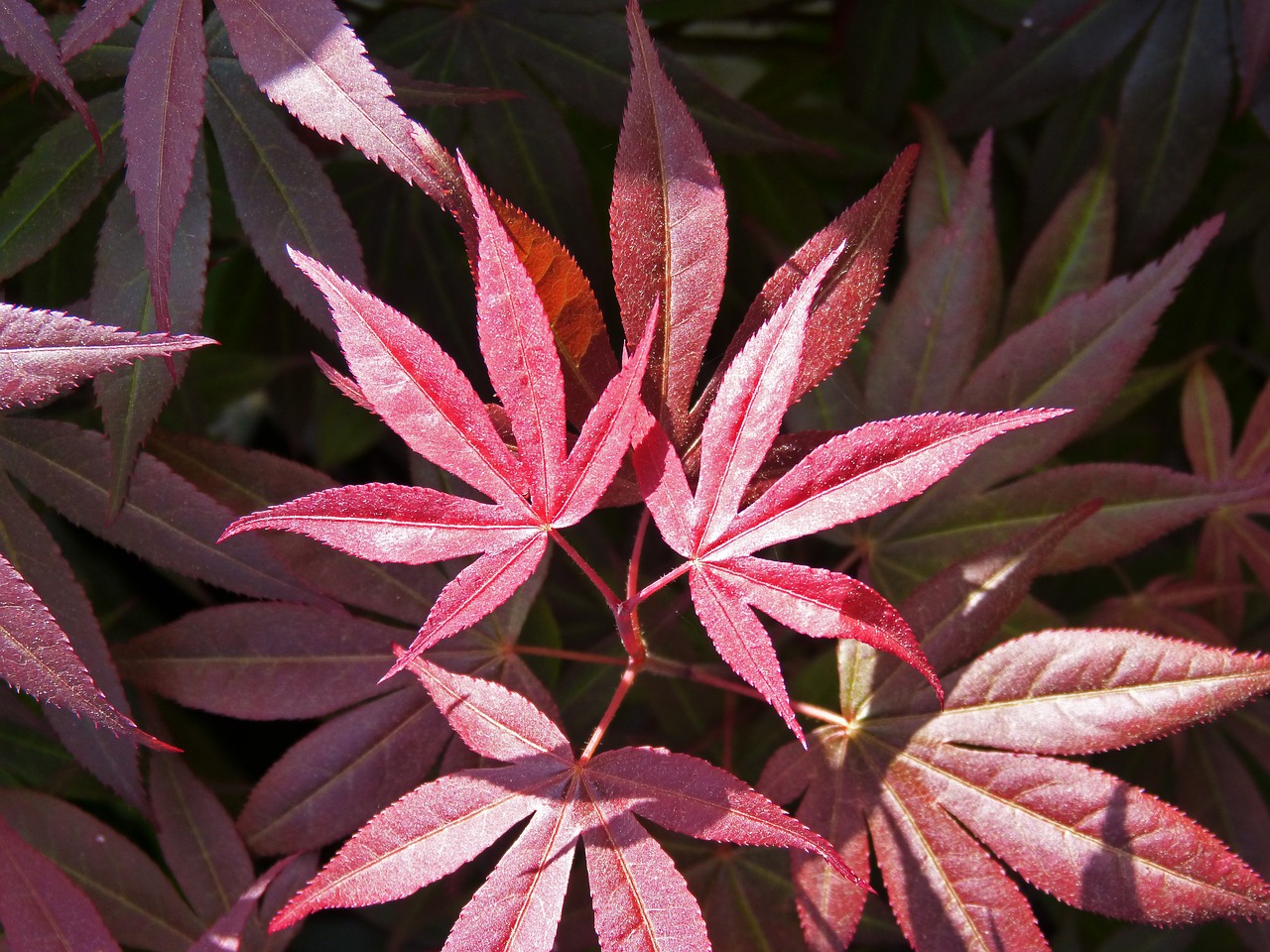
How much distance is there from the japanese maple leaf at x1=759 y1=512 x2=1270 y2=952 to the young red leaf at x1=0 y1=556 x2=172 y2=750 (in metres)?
0.39

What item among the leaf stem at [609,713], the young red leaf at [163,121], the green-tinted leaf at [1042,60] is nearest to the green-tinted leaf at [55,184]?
the young red leaf at [163,121]

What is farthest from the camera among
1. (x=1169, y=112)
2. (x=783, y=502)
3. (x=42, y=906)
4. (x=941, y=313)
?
(x=1169, y=112)

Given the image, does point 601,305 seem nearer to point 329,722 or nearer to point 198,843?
point 329,722

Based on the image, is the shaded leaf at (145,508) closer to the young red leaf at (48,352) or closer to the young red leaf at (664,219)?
the young red leaf at (48,352)

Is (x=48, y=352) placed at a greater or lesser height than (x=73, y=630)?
greater

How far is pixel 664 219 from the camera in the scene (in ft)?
1.81

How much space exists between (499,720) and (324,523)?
17cm

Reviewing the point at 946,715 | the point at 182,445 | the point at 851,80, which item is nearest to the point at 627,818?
the point at 946,715

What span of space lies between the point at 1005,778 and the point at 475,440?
376 millimetres

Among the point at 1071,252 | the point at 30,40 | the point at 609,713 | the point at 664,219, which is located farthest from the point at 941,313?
the point at 30,40

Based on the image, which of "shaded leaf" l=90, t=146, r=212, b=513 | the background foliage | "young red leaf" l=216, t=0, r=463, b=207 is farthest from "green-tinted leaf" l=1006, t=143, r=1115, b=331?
"shaded leaf" l=90, t=146, r=212, b=513

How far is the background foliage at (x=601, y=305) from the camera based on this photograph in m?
0.63

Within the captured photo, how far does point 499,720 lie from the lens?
57cm

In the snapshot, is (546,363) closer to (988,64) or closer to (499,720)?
(499,720)
